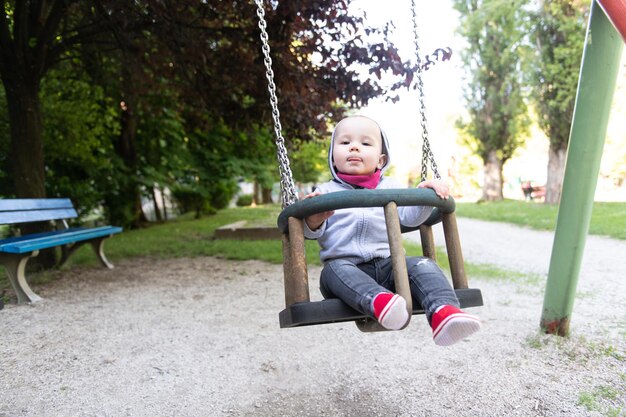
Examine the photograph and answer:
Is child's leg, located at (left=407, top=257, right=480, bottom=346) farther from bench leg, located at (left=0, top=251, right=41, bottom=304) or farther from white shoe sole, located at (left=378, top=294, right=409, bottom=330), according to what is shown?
bench leg, located at (left=0, top=251, right=41, bottom=304)

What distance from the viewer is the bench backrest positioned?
5.08 metres

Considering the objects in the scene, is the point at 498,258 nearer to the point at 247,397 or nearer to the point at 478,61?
the point at 247,397

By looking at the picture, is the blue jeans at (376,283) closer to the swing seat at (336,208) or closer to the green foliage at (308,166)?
the swing seat at (336,208)

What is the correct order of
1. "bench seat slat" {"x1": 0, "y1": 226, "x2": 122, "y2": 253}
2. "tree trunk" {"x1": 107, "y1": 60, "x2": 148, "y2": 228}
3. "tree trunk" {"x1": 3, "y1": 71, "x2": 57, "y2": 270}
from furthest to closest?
"tree trunk" {"x1": 107, "y1": 60, "x2": 148, "y2": 228} → "tree trunk" {"x1": 3, "y1": 71, "x2": 57, "y2": 270} → "bench seat slat" {"x1": 0, "y1": 226, "x2": 122, "y2": 253}

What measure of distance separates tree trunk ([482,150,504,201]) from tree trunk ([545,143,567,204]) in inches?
211

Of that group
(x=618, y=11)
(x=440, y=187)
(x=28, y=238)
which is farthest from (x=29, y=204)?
(x=618, y=11)

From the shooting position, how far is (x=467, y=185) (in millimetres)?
32438

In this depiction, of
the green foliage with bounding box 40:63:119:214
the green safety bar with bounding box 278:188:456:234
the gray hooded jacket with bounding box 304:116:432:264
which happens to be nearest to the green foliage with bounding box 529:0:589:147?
the green foliage with bounding box 40:63:119:214

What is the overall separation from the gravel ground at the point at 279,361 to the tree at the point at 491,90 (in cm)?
1518

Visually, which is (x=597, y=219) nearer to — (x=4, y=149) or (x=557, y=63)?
(x=557, y=63)

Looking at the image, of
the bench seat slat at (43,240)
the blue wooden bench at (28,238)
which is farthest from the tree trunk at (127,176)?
the bench seat slat at (43,240)

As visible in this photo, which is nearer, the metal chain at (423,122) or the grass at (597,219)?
the metal chain at (423,122)

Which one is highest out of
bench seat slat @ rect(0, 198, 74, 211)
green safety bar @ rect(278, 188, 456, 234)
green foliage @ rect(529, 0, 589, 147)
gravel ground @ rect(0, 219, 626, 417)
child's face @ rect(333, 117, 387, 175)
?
green foliage @ rect(529, 0, 589, 147)

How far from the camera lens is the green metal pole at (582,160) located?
124 inches
